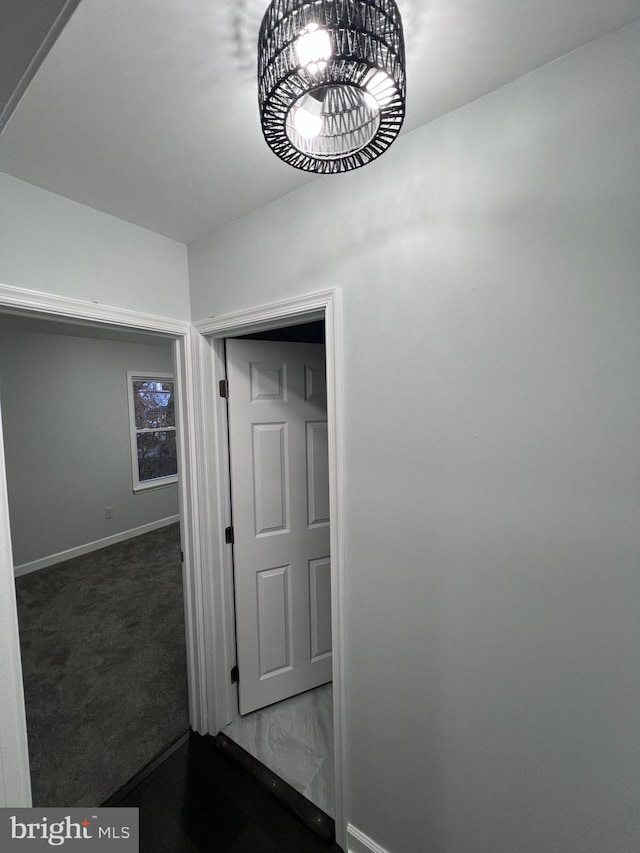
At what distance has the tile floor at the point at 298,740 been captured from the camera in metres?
1.68

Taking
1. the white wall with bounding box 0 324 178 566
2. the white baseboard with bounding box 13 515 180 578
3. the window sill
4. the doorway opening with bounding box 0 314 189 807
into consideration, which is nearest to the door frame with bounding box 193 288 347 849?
the doorway opening with bounding box 0 314 189 807

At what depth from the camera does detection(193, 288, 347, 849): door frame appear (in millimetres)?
1336

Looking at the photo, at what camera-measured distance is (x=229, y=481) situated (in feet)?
6.31

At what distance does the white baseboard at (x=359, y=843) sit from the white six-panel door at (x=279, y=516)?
801 millimetres

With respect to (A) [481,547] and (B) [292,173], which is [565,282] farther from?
(B) [292,173]

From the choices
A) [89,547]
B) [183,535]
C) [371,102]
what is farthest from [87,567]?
[371,102]

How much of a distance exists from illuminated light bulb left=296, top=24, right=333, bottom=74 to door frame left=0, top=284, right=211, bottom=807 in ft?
4.05

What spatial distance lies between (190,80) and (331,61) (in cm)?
58

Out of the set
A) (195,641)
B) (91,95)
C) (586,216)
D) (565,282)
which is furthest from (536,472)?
(195,641)

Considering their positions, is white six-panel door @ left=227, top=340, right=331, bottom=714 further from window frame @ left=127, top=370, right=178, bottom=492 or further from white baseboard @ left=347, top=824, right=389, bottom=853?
window frame @ left=127, top=370, right=178, bottom=492

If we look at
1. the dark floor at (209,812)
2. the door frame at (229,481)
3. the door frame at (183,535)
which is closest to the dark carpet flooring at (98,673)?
the dark floor at (209,812)

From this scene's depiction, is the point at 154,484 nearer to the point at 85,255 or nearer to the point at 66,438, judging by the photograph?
the point at 66,438

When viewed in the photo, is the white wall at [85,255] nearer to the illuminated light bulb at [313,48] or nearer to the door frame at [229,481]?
the door frame at [229,481]

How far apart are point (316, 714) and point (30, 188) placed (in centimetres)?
279
